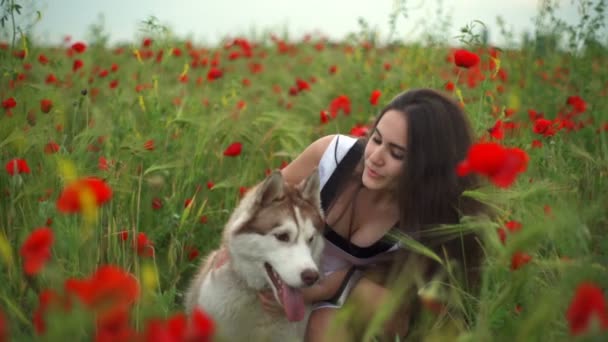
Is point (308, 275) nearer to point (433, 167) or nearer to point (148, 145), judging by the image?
point (433, 167)

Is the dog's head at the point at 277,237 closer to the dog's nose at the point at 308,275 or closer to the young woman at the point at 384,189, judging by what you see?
the dog's nose at the point at 308,275

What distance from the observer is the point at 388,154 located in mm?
3049

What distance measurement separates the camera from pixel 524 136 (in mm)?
3801

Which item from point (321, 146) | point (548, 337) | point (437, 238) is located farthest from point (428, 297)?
point (321, 146)

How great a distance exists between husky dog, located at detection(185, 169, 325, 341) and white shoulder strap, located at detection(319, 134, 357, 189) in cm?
41

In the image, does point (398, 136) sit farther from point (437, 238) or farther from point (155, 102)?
point (155, 102)

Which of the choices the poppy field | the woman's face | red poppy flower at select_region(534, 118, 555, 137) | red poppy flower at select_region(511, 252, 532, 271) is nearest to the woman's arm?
the poppy field

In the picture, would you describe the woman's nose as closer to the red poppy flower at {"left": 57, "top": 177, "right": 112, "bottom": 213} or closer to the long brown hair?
the long brown hair

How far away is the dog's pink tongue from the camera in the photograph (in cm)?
282

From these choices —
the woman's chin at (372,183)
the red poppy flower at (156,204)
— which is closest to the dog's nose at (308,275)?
the woman's chin at (372,183)

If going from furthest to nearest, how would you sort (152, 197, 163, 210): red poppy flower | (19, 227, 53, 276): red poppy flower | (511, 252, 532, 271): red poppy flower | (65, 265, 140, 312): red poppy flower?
(152, 197, 163, 210): red poppy flower → (511, 252, 532, 271): red poppy flower → (19, 227, 53, 276): red poppy flower → (65, 265, 140, 312): red poppy flower

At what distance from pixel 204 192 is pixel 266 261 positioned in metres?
1.23

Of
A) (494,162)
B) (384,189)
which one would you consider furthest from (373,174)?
(494,162)

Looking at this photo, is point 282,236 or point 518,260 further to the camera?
point 282,236
